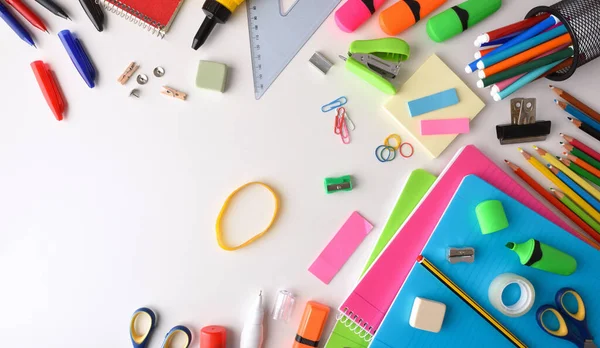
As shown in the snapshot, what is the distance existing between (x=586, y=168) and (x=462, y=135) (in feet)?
0.90

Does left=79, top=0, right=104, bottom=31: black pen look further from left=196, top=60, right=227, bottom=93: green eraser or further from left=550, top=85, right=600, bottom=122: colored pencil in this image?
left=550, top=85, right=600, bottom=122: colored pencil

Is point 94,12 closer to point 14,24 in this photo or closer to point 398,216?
point 14,24

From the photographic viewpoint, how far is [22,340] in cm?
97

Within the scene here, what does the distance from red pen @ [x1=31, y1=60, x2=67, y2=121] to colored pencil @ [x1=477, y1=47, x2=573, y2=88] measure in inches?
34.7

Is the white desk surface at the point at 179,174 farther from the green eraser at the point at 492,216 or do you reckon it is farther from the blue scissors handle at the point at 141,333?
the green eraser at the point at 492,216

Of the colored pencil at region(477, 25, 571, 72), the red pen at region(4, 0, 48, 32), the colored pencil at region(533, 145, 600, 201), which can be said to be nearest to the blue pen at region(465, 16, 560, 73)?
the colored pencil at region(477, 25, 571, 72)

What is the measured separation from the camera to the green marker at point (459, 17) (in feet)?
3.03

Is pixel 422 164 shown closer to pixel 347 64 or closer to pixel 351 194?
pixel 351 194

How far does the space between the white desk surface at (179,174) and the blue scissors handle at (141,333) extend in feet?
0.05

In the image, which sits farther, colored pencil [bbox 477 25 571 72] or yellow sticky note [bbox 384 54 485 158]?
yellow sticky note [bbox 384 54 485 158]

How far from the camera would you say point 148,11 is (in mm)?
929

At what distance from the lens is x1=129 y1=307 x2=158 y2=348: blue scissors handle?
944 millimetres

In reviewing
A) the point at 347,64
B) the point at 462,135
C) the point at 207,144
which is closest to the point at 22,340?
the point at 207,144

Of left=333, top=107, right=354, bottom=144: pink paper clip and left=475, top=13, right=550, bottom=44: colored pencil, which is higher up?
left=475, top=13, right=550, bottom=44: colored pencil
